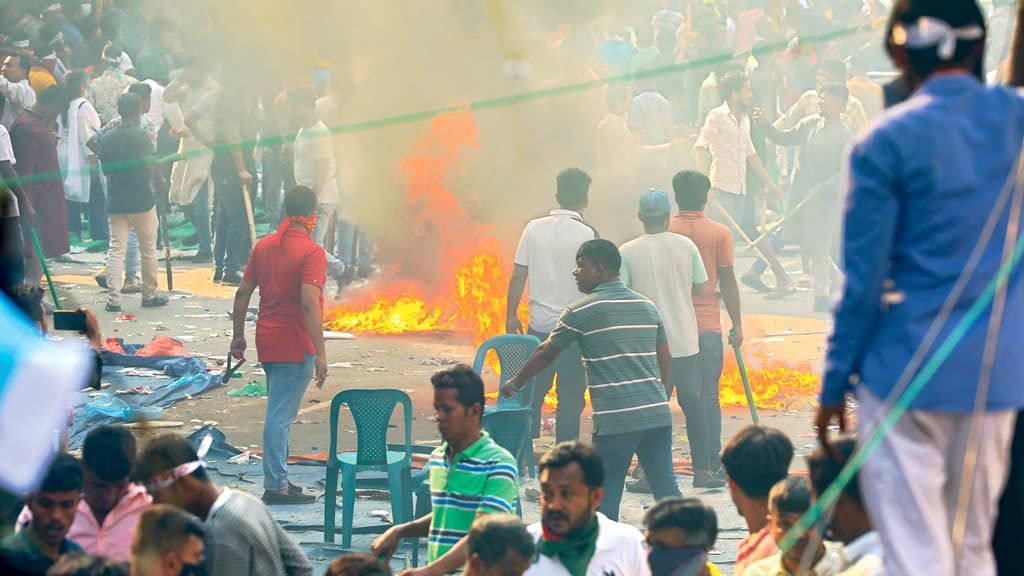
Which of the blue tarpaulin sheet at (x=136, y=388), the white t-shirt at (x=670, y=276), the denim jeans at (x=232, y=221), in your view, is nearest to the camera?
the white t-shirt at (x=670, y=276)

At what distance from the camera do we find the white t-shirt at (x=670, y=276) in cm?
825

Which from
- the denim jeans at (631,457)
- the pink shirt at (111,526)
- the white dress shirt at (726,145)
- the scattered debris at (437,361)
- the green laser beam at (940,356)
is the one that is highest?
the white dress shirt at (726,145)

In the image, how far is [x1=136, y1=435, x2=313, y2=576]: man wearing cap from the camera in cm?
462

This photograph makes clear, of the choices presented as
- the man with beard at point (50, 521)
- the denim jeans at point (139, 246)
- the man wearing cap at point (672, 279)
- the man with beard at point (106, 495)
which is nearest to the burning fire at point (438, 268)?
the denim jeans at point (139, 246)

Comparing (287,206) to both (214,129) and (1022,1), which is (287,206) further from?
(214,129)

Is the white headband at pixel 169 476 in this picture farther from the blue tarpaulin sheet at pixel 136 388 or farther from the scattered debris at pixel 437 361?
the scattered debris at pixel 437 361

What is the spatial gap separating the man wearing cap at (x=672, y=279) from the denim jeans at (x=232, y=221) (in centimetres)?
760

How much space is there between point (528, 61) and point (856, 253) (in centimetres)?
1171

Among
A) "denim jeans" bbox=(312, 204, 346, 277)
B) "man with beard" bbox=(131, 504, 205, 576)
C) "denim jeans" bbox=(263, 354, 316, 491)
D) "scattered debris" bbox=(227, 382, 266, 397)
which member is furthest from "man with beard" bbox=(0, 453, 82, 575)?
"denim jeans" bbox=(312, 204, 346, 277)

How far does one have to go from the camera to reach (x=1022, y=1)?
3.70m

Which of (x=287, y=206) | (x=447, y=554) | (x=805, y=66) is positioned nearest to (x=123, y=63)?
(x=805, y=66)

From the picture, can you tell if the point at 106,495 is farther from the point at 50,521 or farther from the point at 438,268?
the point at 438,268

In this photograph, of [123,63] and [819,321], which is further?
[123,63]

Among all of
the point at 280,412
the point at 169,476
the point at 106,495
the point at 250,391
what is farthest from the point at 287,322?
the point at 169,476
